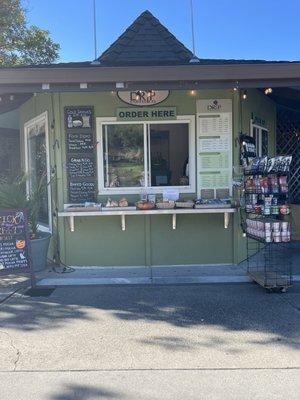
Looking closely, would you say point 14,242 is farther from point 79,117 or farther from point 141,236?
point 79,117

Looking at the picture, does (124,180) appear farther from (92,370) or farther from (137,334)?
(92,370)

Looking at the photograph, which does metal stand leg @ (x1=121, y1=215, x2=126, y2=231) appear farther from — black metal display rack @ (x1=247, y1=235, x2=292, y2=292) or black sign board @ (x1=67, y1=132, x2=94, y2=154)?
black metal display rack @ (x1=247, y1=235, x2=292, y2=292)

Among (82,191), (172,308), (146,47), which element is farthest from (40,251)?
(146,47)

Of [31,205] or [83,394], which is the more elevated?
[31,205]

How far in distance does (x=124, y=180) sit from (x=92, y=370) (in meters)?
3.90

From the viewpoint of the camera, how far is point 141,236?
7.13m

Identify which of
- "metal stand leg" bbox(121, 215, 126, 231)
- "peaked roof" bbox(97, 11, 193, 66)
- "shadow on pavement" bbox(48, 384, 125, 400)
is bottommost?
"shadow on pavement" bbox(48, 384, 125, 400)

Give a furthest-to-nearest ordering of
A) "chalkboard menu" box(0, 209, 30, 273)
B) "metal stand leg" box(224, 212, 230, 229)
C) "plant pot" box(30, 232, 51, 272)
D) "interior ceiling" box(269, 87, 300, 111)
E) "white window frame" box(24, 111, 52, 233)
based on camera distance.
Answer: "interior ceiling" box(269, 87, 300, 111) < "white window frame" box(24, 111, 52, 233) < "metal stand leg" box(224, 212, 230, 229) < "plant pot" box(30, 232, 51, 272) < "chalkboard menu" box(0, 209, 30, 273)

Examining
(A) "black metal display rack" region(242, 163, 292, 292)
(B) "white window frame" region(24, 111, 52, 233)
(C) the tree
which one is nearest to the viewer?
(A) "black metal display rack" region(242, 163, 292, 292)

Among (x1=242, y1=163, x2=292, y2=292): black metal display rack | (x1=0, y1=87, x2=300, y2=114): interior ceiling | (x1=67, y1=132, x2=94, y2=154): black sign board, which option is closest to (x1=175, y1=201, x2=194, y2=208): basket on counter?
(x1=242, y1=163, x2=292, y2=292): black metal display rack

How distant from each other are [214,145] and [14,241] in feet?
10.9

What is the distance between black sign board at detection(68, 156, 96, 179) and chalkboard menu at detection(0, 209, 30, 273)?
129 centimetres

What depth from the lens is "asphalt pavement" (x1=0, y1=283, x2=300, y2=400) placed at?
337 centimetres

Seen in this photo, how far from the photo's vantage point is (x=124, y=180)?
716cm
